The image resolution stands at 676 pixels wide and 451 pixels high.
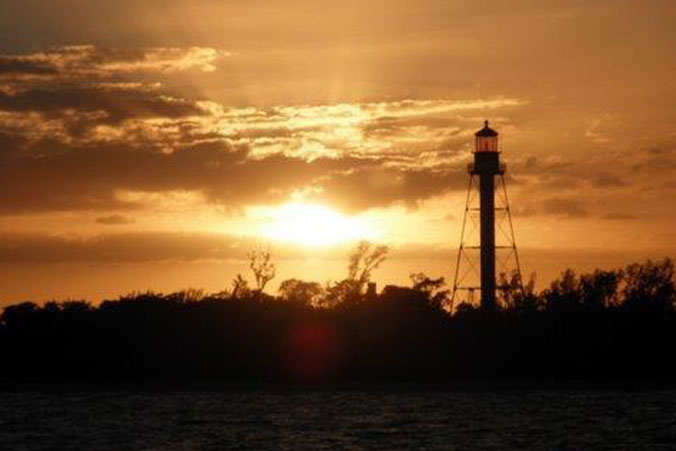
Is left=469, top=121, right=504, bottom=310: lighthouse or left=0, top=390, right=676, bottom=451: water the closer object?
left=0, top=390, right=676, bottom=451: water

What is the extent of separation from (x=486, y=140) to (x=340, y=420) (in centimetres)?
3646

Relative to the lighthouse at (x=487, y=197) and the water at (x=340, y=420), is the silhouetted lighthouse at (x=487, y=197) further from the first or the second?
the water at (x=340, y=420)

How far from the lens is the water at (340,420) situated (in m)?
86.6

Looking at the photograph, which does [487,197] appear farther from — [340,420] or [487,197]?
[340,420]

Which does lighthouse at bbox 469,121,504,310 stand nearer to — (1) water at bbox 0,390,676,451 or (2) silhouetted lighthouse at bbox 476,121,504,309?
(2) silhouetted lighthouse at bbox 476,121,504,309

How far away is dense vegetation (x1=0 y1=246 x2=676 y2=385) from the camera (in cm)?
13112

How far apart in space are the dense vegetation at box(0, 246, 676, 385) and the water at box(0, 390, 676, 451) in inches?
85.2

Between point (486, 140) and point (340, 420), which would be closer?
point (340, 420)

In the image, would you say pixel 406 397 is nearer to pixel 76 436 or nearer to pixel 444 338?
pixel 444 338

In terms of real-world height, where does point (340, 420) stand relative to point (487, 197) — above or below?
below

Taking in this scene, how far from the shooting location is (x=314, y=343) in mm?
132250

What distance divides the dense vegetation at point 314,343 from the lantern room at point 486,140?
13.0 metres

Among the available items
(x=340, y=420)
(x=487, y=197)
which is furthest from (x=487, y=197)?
(x=340, y=420)

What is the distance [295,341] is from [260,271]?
1918 centimetres
